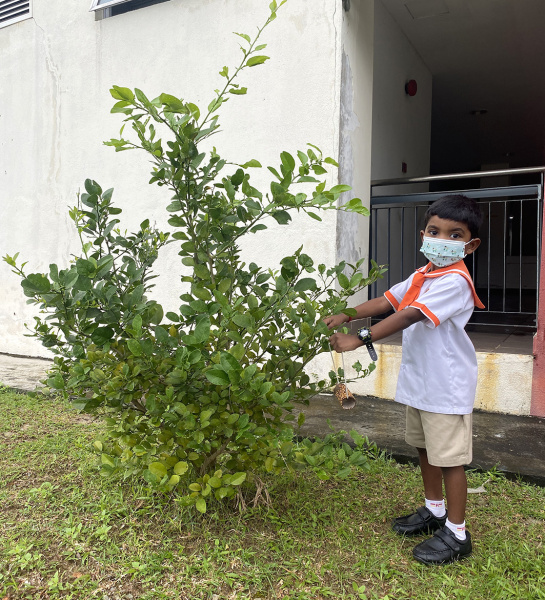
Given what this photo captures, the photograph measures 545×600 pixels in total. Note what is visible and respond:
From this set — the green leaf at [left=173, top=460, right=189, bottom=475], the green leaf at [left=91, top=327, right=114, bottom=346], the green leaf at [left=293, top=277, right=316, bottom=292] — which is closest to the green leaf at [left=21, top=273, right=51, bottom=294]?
the green leaf at [left=91, top=327, right=114, bottom=346]

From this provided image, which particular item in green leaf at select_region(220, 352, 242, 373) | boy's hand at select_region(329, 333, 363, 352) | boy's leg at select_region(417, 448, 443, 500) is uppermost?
boy's hand at select_region(329, 333, 363, 352)

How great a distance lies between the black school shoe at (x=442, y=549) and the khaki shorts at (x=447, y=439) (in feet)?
0.90

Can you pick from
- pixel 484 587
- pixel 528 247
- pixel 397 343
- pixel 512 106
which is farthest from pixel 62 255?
pixel 528 247

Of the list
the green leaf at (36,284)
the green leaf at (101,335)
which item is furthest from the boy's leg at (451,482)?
the green leaf at (36,284)

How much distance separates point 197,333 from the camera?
1.79 meters

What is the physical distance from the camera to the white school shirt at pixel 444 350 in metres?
2.03

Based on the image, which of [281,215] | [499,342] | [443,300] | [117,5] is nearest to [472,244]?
[443,300]

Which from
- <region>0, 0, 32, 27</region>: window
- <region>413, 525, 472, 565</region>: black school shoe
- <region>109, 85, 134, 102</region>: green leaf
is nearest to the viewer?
<region>109, 85, 134, 102</region>: green leaf

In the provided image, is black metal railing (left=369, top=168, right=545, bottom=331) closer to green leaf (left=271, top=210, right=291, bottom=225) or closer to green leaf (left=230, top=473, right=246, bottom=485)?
green leaf (left=271, top=210, right=291, bottom=225)

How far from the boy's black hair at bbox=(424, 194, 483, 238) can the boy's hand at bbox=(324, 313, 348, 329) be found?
1.79 ft

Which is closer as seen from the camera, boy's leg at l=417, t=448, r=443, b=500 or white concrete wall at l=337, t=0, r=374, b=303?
boy's leg at l=417, t=448, r=443, b=500

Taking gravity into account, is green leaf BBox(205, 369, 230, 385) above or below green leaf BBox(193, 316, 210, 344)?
below

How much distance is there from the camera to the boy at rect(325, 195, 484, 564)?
6.61 feet

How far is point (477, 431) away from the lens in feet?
11.3
